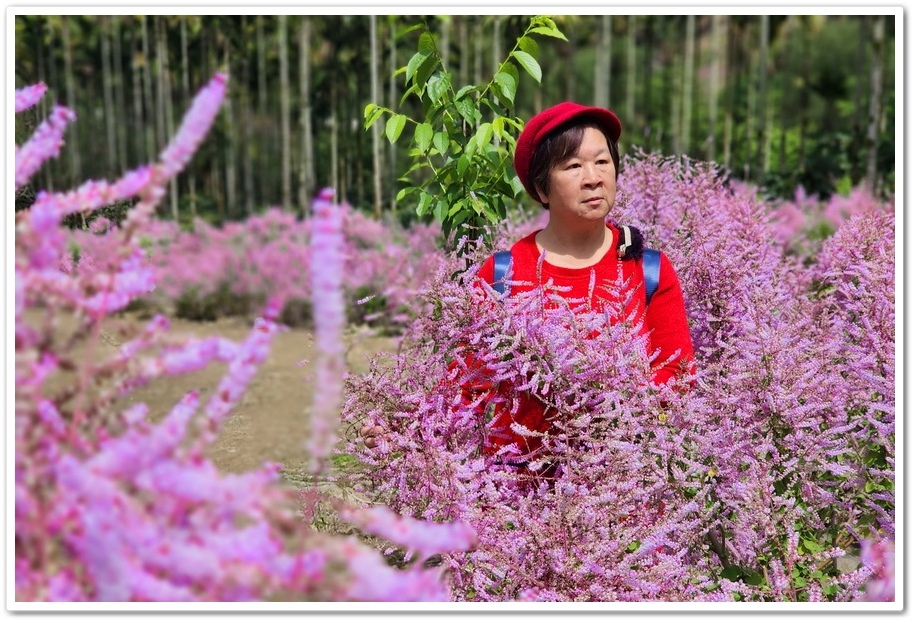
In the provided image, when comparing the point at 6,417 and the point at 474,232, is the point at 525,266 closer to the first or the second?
the point at 474,232

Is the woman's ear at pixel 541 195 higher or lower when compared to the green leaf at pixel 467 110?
lower

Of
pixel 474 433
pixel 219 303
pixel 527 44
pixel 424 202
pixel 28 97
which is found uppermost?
pixel 527 44

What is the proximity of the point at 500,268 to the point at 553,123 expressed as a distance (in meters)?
0.42

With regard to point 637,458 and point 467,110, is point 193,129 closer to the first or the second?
point 637,458

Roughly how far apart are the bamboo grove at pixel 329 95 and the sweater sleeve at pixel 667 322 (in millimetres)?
1179

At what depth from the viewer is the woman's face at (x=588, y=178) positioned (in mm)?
2457

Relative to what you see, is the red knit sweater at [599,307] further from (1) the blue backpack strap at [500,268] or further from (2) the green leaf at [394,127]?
(2) the green leaf at [394,127]

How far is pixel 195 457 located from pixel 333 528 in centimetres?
103

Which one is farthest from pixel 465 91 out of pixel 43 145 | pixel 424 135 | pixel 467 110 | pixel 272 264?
pixel 272 264

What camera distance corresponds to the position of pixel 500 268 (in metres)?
2.54

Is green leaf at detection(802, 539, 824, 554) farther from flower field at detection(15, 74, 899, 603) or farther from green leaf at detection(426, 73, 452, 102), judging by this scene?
green leaf at detection(426, 73, 452, 102)

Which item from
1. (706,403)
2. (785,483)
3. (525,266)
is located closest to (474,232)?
(525,266)

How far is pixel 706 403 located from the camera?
7.79ft

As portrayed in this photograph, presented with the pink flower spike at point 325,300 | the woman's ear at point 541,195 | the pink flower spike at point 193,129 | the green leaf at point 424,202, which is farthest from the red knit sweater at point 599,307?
the pink flower spike at point 193,129
